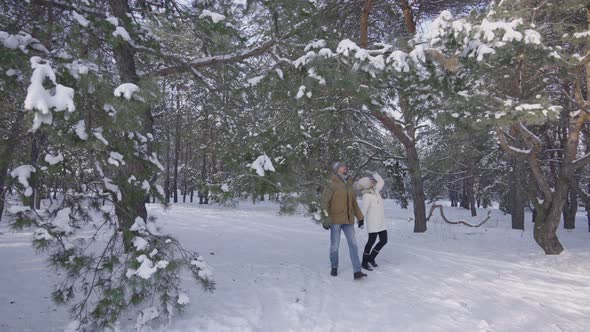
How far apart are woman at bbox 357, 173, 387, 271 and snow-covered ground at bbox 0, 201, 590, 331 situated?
1.01 feet

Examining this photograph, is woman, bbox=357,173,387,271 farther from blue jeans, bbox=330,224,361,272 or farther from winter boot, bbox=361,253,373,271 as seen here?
blue jeans, bbox=330,224,361,272

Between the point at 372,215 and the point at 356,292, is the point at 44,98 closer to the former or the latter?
the point at 356,292

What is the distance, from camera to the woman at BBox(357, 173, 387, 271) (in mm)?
6465

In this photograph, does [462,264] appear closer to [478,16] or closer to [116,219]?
[478,16]

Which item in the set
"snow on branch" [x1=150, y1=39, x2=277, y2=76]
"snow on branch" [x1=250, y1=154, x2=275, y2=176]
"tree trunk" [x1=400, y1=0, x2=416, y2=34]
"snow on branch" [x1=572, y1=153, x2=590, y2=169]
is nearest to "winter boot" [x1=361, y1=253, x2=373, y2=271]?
"snow on branch" [x1=250, y1=154, x2=275, y2=176]

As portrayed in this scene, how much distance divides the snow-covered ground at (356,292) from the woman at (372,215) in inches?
12.1

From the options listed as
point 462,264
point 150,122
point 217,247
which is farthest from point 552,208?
point 150,122

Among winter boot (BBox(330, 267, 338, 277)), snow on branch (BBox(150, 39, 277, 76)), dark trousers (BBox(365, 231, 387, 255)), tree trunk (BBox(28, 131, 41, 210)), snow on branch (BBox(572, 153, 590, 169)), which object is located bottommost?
winter boot (BBox(330, 267, 338, 277))

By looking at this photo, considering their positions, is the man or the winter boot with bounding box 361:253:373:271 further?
the winter boot with bounding box 361:253:373:271

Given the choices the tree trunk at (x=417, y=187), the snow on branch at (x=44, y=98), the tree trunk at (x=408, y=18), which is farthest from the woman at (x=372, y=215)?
the tree trunk at (x=417, y=187)

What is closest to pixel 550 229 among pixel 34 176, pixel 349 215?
pixel 349 215

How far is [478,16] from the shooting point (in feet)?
19.6

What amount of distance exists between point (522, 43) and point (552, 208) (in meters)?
5.23

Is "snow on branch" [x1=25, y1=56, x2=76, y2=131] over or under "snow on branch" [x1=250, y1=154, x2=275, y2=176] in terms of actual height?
over
